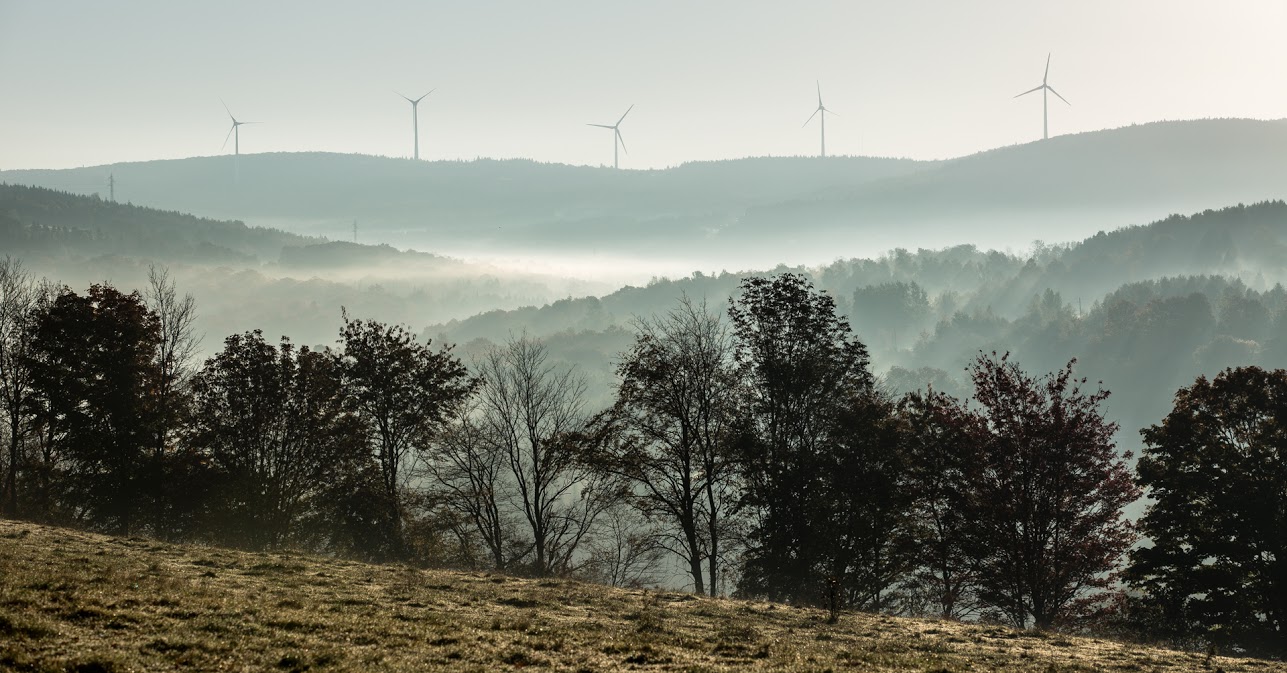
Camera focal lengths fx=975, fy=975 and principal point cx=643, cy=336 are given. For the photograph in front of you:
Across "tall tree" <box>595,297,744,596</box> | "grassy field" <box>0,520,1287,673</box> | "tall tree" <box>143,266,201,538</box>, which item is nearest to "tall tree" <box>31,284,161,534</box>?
"tall tree" <box>143,266,201,538</box>

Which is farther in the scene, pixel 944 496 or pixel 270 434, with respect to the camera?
pixel 270 434

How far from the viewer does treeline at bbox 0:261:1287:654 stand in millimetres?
37250

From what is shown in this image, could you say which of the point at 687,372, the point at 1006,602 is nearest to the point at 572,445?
the point at 687,372

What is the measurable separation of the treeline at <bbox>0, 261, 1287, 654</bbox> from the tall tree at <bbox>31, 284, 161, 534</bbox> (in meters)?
0.09

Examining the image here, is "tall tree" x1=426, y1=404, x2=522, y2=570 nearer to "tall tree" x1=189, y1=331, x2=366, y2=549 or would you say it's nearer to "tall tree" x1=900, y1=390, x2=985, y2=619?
"tall tree" x1=189, y1=331, x2=366, y2=549

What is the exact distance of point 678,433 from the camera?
→ 41.5 meters

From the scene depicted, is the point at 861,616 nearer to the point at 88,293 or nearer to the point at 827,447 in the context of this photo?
the point at 827,447

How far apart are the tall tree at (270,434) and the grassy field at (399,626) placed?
532 inches

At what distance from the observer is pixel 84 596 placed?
675 inches

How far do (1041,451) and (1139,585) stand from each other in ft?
20.0

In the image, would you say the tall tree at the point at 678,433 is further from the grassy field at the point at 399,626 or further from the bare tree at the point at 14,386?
the bare tree at the point at 14,386

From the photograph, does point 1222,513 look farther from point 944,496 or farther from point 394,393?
point 394,393

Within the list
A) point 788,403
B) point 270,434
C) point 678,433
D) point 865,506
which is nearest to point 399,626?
point 678,433

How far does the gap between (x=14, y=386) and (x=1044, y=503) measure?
46938 mm
